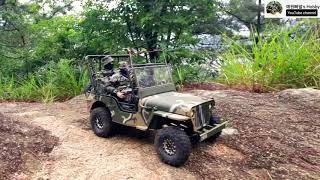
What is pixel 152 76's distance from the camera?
4.16 m

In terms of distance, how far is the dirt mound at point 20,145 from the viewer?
11.1ft

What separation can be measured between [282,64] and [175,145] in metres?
3.32

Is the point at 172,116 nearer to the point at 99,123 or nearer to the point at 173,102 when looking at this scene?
the point at 173,102

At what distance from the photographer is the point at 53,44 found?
9.24 meters

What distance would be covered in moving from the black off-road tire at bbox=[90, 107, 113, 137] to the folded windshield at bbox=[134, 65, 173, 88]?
618 millimetres

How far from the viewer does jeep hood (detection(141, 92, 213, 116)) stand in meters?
3.54

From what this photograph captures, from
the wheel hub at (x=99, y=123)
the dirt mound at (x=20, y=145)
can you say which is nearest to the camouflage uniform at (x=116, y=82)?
the wheel hub at (x=99, y=123)

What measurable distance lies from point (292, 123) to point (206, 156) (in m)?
1.43

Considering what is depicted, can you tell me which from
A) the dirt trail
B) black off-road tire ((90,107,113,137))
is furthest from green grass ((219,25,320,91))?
black off-road tire ((90,107,113,137))

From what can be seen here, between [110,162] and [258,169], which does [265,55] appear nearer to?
[258,169]

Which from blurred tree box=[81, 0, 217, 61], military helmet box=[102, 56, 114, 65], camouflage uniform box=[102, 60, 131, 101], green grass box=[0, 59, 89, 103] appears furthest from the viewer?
green grass box=[0, 59, 89, 103]

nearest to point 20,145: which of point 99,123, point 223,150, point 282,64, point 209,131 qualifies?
point 99,123

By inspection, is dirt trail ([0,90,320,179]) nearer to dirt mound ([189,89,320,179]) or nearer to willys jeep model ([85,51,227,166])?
dirt mound ([189,89,320,179])

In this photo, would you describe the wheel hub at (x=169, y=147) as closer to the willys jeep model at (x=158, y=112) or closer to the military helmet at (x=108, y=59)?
the willys jeep model at (x=158, y=112)
